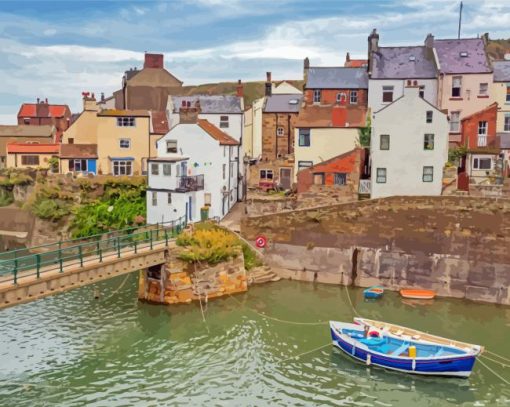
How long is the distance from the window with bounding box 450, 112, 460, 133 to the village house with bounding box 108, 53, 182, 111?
39.4 meters

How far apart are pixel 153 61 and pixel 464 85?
43692 millimetres

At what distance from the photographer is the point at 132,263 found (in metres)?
33.8

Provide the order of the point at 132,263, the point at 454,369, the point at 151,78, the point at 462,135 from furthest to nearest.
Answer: the point at 151,78
the point at 462,135
the point at 132,263
the point at 454,369

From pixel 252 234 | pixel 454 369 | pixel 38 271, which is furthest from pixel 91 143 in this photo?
pixel 454 369

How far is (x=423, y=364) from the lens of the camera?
26.2 metres

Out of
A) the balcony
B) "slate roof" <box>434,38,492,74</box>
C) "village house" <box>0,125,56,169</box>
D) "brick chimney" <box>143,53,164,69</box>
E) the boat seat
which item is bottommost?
the boat seat

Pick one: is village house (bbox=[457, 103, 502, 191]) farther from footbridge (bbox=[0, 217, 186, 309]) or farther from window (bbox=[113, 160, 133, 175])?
window (bbox=[113, 160, 133, 175])

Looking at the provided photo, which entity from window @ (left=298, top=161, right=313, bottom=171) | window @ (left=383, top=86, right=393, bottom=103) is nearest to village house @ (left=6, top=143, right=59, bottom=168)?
window @ (left=298, top=161, right=313, bottom=171)

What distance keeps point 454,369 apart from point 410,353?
81.5 inches

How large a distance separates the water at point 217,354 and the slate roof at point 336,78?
26852 millimetres

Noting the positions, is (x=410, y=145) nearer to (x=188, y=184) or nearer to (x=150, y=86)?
(x=188, y=184)

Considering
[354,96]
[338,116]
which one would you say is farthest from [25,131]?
[338,116]

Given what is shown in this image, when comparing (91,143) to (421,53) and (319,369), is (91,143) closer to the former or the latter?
(421,53)

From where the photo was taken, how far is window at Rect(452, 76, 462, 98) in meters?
55.3
